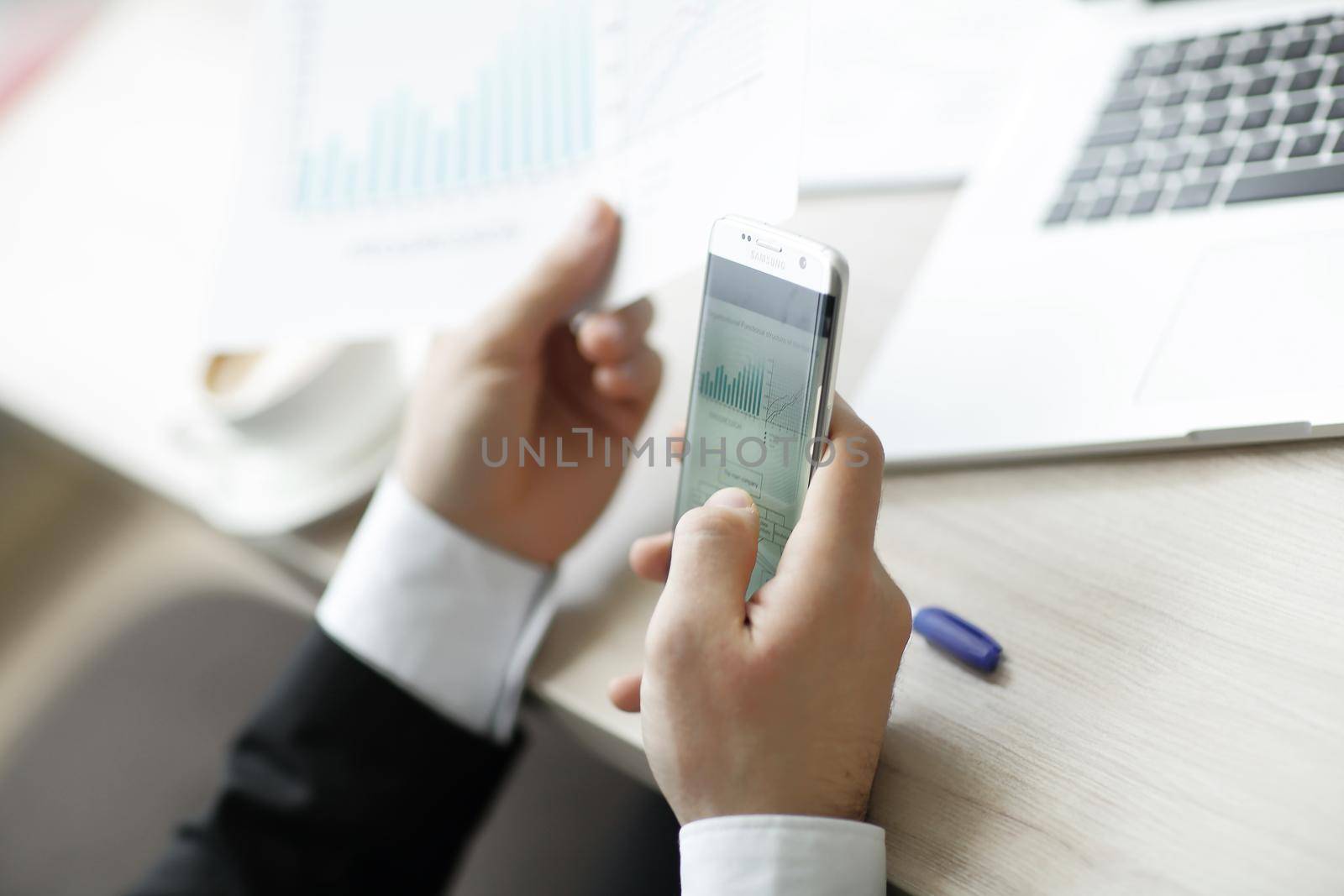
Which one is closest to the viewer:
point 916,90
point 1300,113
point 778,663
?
point 778,663

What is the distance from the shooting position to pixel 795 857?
0.33 metres

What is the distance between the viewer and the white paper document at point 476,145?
0.41 meters

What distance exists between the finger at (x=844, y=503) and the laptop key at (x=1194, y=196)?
0.69 ft

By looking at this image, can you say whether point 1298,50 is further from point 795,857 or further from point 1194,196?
point 795,857

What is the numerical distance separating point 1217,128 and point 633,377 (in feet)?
0.95

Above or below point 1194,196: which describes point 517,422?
below

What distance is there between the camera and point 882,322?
0.52m

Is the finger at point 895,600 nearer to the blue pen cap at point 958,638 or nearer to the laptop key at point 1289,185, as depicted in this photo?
the blue pen cap at point 958,638

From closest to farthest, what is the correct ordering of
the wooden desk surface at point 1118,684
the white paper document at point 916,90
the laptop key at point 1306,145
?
the wooden desk surface at point 1118,684 → the laptop key at point 1306,145 → the white paper document at point 916,90

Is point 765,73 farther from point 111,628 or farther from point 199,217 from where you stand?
point 111,628

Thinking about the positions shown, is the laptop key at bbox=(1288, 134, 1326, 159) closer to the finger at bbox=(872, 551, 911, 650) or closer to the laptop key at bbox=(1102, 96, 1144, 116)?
the laptop key at bbox=(1102, 96, 1144, 116)

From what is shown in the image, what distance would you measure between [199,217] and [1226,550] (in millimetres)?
705

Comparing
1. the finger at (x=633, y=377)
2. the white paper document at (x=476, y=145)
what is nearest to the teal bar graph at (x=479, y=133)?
the white paper document at (x=476, y=145)

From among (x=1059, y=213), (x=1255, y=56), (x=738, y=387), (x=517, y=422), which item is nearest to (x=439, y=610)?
(x=517, y=422)
